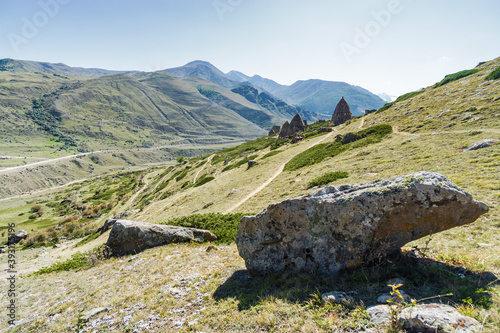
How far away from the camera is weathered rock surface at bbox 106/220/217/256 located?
666 inches

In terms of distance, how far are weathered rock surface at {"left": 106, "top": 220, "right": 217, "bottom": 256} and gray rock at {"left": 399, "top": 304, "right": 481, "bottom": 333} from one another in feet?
46.6

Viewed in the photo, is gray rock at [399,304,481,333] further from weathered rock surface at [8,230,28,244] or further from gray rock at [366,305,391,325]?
weathered rock surface at [8,230,28,244]

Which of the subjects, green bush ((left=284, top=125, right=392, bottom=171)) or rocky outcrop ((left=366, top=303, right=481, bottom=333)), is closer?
rocky outcrop ((left=366, top=303, right=481, bottom=333))

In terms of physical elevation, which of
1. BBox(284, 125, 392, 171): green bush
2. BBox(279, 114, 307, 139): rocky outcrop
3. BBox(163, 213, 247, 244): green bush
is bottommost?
BBox(163, 213, 247, 244): green bush

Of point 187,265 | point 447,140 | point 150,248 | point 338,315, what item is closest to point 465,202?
point 338,315

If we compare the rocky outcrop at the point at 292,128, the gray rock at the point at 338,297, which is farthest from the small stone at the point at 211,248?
the rocky outcrop at the point at 292,128

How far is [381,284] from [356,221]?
2201 mm

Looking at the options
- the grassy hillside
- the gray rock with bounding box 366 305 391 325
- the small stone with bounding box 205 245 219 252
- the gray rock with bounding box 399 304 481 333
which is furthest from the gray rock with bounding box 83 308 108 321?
the gray rock with bounding box 399 304 481 333

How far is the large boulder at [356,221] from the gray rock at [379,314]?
84.9 inches

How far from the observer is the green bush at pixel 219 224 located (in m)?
17.5

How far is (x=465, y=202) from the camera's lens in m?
7.59

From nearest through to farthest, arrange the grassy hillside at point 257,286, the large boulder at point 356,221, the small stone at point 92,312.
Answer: the grassy hillside at point 257,286
the large boulder at point 356,221
the small stone at point 92,312

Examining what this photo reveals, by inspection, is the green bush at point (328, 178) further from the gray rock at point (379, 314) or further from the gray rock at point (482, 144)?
the gray rock at point (379, 314)

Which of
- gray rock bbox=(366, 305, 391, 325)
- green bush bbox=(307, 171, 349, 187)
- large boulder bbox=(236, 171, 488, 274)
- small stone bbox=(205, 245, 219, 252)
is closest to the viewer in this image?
gray rock bbox=(366, 305, 391, 325)
